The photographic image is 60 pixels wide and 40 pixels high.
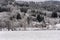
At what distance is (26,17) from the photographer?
11.3 ft

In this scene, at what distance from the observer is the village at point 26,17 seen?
3.38 metres

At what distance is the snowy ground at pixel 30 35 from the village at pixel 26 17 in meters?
0.13

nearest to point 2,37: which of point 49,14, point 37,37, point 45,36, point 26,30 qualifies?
point 26,30

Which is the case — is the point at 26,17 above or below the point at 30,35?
above

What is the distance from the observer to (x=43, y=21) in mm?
3455

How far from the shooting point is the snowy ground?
3404mm

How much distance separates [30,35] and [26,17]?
557 mm

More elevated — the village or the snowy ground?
the village

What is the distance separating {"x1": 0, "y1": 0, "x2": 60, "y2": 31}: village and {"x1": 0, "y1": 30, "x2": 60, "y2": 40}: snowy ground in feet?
0.44

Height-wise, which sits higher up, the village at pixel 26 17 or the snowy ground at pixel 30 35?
the village at pixel 26 17

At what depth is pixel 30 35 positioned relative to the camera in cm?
348

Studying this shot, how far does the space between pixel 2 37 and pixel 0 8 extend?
866mm

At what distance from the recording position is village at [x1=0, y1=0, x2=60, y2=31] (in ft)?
11.1

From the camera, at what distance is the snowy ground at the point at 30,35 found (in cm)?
340
